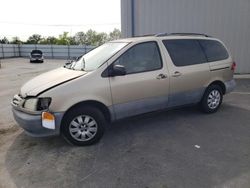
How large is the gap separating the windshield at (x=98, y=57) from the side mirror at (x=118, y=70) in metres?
0.25

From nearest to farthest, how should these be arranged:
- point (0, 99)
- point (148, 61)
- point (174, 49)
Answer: point (148, 61)
point (174, 49)
point (0, 99)

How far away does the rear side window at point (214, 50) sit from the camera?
527 centimetres

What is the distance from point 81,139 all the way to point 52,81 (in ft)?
3.37

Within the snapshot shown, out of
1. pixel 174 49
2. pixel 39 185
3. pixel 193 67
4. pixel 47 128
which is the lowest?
pixel 39 185

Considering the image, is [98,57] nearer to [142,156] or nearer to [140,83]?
[140,83]

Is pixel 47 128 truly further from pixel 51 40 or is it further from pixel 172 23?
pixel 51 40

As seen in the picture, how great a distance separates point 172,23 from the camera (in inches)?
390

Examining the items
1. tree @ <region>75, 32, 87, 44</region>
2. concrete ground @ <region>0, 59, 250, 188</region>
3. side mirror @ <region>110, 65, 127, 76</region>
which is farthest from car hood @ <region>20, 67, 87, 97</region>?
tree @ <region>75, 32, 87, 44</region>

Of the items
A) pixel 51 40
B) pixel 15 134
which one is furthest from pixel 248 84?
pixel 51 40

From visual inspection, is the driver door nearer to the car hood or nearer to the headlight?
the car hood

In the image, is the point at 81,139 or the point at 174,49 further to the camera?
the point at 174,49

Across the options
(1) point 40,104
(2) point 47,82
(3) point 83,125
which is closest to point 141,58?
(3) point 83,125

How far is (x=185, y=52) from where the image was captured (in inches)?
195

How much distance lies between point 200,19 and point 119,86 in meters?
7.00
